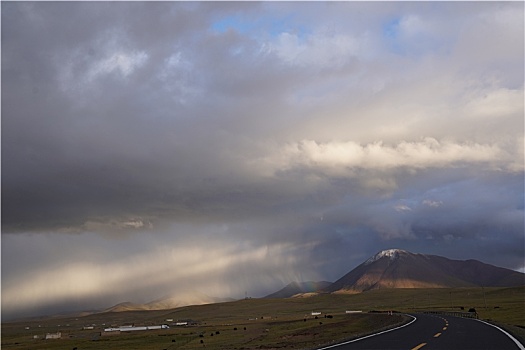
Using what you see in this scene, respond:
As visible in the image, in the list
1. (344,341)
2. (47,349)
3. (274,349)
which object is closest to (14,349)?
(47,349)

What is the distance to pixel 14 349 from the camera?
4205 inches

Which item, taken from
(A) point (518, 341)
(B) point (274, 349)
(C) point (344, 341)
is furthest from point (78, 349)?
(A) point (518, 341)

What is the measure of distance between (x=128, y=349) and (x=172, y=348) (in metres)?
7.95

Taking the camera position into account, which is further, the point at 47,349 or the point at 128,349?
the point at 47,349

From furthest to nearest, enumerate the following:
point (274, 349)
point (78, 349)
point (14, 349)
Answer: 1. point (14, 349)
2. point (78, 349)
3. point (274, 349)

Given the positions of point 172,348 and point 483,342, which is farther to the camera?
point 172,348

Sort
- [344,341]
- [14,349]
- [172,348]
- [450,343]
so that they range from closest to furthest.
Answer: [450,343] → [344,341] → [172,348] → [14,349]

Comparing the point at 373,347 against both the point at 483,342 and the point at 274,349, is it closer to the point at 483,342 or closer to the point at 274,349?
the point at 483,342

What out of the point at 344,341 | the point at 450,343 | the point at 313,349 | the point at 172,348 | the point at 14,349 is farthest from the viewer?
the point at 14,349

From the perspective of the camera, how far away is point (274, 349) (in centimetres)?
3591

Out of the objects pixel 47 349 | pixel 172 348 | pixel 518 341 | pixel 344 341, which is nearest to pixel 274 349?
pixel 344 341

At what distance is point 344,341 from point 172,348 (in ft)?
177

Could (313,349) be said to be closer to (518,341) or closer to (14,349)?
(518,341)

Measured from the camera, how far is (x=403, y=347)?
80.0 feet
